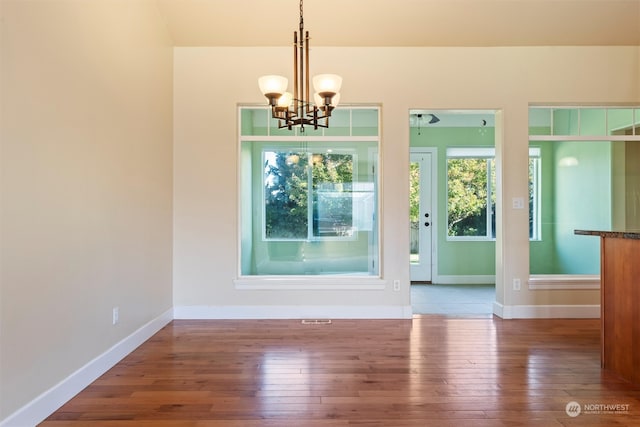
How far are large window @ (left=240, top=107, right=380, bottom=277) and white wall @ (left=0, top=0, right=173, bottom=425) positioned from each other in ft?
3.35

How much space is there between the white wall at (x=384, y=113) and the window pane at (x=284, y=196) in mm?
375

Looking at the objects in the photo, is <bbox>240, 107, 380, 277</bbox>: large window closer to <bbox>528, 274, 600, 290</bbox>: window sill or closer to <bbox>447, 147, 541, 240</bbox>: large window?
<bbox>528, 274, 600, 290</bbox>: window sill

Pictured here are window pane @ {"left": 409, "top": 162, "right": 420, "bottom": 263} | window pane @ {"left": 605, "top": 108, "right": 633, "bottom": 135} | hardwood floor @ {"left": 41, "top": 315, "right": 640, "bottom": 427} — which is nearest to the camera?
hardwood floor @ {"left": 41, "top": 315, "right": 640, "bottom": 427}

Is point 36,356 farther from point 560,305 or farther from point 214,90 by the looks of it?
point 560,305

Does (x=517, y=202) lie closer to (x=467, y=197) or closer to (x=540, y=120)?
(x=540, y=120)

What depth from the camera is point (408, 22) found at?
356 centimetres

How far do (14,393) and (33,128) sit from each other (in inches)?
51.0

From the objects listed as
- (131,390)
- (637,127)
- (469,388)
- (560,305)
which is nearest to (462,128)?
(637,127)

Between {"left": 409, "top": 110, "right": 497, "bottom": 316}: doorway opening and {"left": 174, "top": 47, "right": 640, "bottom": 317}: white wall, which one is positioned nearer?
{"left": 174, "top": 47, "right": 640, "bottom": 317}: white wall

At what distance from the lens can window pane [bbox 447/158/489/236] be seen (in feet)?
20.1

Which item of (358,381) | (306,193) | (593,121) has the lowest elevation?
(358,381)

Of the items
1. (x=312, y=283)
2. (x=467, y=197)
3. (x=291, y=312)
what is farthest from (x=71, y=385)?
(x=467, y=197)

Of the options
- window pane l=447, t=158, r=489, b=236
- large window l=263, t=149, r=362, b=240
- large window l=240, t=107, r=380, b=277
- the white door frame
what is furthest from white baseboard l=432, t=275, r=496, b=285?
large window l=263, t=149, r=362, b=240

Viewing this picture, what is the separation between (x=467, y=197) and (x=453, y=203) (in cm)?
25
